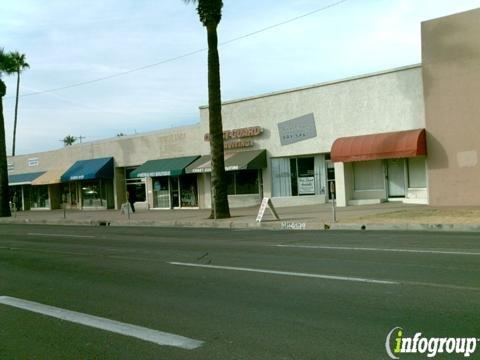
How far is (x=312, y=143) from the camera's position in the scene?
26.2 metres

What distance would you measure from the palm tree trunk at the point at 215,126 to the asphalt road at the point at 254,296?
8855 mm

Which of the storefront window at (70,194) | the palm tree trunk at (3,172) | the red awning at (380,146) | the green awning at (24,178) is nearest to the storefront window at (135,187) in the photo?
the storefront window at (70,194)

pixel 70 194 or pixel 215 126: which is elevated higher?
pixel 215 126

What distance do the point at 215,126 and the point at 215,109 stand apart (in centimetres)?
70

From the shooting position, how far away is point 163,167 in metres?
32.1

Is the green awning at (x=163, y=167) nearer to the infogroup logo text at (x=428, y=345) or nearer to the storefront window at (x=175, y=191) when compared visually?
the storefront window at (x=175, y=191)

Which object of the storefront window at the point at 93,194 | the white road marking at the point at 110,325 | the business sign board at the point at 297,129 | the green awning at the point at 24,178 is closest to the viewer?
the white road marking at the point at 110,325

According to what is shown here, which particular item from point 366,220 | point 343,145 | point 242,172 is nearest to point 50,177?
point 242,172

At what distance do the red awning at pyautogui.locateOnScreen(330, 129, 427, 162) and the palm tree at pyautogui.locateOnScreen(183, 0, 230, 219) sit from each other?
5.33 metres

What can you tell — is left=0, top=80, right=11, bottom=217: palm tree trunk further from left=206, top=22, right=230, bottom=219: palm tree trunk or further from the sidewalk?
left=206, top=22, right=230, bottom=219: palm tree trunk

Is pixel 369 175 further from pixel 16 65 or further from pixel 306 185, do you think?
pixel 16 65

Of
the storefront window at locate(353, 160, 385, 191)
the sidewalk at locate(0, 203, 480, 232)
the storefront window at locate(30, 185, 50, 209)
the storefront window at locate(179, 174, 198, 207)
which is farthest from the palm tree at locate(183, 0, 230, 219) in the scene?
the storefront window at locate(30, 185, 50, 209)

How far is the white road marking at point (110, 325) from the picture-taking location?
5.69 metres

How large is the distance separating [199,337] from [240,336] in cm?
44
